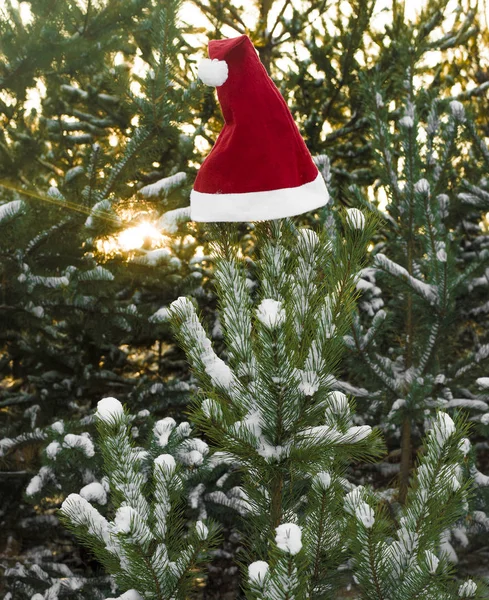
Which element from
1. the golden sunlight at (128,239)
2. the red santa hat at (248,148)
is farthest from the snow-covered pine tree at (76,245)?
the red santa hat at (248,148)

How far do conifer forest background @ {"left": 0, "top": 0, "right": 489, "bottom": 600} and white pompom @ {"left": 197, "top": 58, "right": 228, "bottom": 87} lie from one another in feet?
1.28

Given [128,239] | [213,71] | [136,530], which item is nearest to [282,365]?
[136,530]

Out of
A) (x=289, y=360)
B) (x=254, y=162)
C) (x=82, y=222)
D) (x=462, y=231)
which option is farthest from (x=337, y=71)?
(x=289, y=360)

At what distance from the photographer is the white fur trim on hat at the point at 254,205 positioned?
138 cm

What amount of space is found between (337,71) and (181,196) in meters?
2.30

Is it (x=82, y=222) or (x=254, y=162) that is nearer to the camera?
(x=254, y=162)

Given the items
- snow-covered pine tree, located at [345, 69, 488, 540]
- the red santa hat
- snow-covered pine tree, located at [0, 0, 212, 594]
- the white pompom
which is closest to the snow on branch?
snow-covered pine tree, located at [345, 69, 488, 540]

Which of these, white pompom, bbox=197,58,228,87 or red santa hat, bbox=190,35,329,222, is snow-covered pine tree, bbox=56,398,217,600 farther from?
white pompom, bbox=197,58,228,87

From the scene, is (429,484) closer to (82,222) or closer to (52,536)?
(82,222)

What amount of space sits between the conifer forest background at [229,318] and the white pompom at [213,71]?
1.28 feet

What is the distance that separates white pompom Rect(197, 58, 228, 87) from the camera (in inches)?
55.6

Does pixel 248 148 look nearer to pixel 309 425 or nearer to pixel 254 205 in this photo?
pixel 254 205

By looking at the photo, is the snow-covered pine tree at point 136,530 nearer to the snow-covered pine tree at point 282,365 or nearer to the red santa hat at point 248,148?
the snow-covered pine tree at point 282,365

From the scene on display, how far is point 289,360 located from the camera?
4.23 feet
